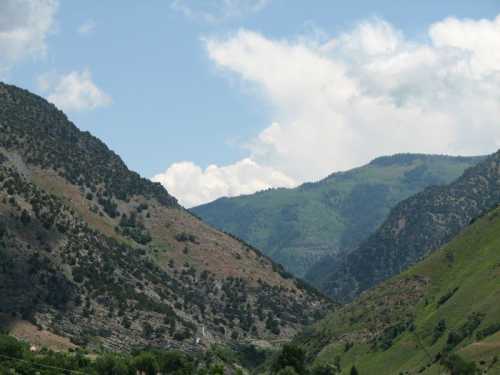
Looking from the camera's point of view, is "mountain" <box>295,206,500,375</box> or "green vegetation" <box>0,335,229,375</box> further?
"mountain" <box>295,206,500,375</box>

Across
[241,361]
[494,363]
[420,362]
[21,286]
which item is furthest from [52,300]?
[494,363]

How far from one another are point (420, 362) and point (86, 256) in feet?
320

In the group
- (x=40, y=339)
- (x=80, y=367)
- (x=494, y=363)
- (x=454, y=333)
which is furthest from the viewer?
(x=40, y=339)

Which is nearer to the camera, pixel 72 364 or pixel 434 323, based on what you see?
pixel 72 364

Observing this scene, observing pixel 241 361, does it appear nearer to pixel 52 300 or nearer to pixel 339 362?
pixel 339 362

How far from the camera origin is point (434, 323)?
14712 cm

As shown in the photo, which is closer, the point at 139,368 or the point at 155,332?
the point at 139,368

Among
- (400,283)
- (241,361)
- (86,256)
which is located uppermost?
(86,256)

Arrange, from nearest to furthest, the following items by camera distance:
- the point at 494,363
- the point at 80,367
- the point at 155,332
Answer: the point at 494,363 < the point at 80,367 < the point at 155,332

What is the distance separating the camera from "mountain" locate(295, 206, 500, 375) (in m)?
120

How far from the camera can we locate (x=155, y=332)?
7141 inches

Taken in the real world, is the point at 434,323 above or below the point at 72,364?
above

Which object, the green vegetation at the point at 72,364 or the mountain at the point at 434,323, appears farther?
the mountain at the point at 434,323

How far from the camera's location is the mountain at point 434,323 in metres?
120
